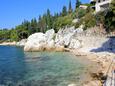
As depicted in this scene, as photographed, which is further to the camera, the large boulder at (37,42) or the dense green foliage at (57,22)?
the dense green foliage at (57,22)

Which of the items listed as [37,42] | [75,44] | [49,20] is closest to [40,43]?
[37,42]

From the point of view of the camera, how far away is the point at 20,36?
135500 mm

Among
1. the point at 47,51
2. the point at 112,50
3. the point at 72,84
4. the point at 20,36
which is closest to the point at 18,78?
the point at 72,84

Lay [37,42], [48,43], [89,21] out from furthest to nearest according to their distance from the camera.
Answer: [89,21], [48,43], [37,42]

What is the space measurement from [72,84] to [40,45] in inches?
1724

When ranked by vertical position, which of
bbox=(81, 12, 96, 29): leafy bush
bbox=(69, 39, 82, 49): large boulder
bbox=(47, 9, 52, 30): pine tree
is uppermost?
bbox=(47, 9, 52, 30): pine tree

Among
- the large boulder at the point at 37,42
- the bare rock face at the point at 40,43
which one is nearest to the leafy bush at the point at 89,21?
the bare rock face at the point at 40,43

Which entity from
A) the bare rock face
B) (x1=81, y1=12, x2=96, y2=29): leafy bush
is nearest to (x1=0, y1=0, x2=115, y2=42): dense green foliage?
(x1=81, y1=12, x2=96, y2=29): leafy bush

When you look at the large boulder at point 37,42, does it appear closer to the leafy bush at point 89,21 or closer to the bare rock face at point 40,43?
the bare rock face at point 40,43

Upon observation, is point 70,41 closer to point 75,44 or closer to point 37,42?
point 75,44

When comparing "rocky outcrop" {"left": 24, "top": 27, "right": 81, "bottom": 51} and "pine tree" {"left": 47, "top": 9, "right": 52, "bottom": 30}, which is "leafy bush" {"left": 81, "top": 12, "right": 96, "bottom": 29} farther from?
"pine tree" {"left": 47, "top": 9, "right": 52, "bottom": 30}

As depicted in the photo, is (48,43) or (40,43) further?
(48,43)

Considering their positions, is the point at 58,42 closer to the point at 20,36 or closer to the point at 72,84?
the point at 72,84

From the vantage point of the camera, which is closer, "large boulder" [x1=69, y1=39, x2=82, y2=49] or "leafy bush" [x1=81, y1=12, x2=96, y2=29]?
"large boulder" [x1=69, y1=39, x2=82, y2=49]
